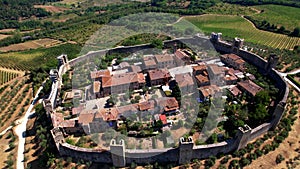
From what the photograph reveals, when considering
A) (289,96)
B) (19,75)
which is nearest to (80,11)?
(19,75)

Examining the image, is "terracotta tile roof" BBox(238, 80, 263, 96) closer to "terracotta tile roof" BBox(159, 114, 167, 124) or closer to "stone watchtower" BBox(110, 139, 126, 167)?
"terracotta tile roof" BBox(159, 114, 167, 124)

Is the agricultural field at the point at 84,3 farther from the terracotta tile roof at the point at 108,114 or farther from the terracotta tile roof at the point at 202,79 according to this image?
the terracotta tile roof at the point at 108,114

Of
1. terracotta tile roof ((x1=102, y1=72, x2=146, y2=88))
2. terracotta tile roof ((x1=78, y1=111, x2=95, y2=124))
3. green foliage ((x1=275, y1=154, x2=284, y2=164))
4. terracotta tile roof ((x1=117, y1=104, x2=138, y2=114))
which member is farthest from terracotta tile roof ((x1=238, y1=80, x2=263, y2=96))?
terracotta tile roof ((x1=78, y1=111, x2=95, y2=124))

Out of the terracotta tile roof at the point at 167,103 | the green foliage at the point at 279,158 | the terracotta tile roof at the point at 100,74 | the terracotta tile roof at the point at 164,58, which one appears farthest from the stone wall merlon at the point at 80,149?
A: the terracotta tile roof at the point at 164,58

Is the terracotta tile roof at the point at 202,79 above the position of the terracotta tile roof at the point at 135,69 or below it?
below

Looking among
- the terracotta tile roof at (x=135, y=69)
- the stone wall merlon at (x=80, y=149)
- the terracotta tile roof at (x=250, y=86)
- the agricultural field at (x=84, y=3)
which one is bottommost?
the stone wall merlon at (x=80, y=149)

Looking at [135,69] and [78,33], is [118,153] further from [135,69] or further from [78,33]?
[78,33]

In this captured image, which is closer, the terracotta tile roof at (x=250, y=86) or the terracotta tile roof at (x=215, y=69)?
the terracotta tile roof at (x=250, y=86)
